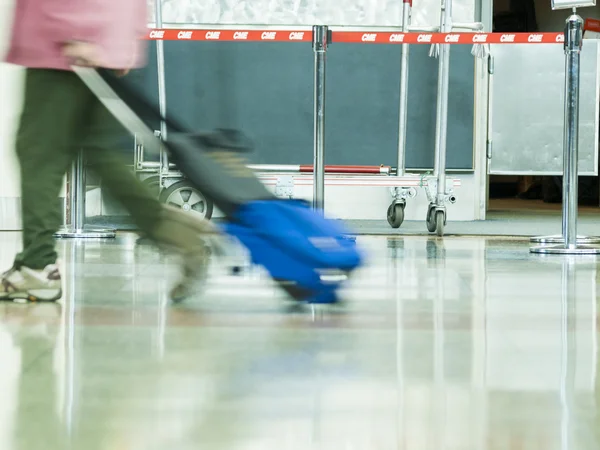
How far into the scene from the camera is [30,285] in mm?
2924

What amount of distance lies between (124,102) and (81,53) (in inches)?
6.8

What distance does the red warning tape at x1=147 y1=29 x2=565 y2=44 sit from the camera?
559cm

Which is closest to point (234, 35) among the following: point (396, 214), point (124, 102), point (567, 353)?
point (396, 214)

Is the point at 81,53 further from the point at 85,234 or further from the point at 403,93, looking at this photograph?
the point at 403,93

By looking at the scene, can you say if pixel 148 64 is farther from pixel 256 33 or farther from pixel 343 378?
pixel 343 378

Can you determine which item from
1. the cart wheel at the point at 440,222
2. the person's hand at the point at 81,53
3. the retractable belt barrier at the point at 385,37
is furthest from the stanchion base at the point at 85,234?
the person's hand at the point at 81,53

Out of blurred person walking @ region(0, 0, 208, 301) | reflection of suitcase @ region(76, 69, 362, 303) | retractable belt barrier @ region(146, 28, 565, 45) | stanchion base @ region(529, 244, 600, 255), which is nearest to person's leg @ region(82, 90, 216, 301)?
blurred person walking @ region(0, 0, 208, 301)

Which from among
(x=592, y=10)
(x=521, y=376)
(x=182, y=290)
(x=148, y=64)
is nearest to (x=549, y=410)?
(x=521, y=376)

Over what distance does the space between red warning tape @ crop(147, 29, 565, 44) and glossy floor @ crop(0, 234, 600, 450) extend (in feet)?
7.55

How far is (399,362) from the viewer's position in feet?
6.87

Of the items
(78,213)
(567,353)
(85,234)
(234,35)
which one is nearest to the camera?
(567,353)

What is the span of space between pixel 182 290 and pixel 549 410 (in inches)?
59.9

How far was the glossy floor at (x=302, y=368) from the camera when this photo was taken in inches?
59.4

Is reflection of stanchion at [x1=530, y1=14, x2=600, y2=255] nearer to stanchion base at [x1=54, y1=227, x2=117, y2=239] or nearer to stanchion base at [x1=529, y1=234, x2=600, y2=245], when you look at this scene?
stanchion base at [x1=529, y1=234, x2=600, y2=245]
